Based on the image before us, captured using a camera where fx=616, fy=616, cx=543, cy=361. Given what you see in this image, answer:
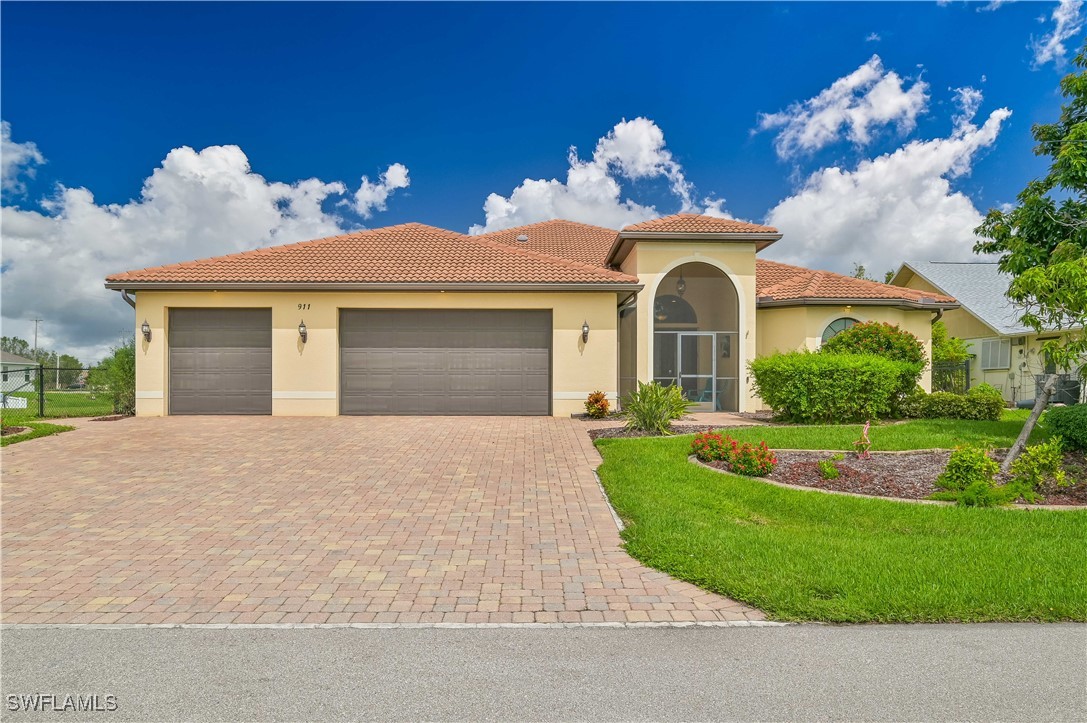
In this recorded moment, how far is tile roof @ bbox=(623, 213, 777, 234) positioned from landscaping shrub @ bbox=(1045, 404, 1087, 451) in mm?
9374

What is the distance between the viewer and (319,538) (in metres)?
6.18

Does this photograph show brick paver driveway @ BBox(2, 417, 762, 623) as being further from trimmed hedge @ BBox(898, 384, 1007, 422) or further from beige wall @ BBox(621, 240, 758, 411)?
trimmed hedge @ BBox(898, 384, 1007, 422)

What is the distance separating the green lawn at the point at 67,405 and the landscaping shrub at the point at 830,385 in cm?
1758

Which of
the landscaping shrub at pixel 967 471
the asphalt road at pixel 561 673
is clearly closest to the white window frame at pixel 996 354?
the landscaping shrub at pixel 967 471

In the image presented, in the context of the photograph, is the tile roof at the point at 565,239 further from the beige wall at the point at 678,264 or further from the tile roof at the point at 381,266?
the tile roof at the point at 381,266

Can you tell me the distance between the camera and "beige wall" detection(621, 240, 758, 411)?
58.9 ft

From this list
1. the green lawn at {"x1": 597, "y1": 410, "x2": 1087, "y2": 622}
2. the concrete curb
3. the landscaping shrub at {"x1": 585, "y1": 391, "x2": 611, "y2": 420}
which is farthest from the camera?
the landscaping shrub at {"x1": 585, "y1": 391, "x2": 611, "y2": 420}

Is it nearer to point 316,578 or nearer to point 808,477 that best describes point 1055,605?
point 808,477

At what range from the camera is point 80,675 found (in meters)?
3.44

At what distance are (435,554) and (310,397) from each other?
39.0 ft

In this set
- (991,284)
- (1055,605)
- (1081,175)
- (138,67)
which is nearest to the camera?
A: (1055,605)

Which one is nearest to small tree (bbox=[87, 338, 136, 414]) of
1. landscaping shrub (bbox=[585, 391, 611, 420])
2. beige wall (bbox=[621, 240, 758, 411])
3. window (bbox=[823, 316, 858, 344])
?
landscaping shrub (bbox=[585, 391, 611, 420])

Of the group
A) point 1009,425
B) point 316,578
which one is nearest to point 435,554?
point 316,578

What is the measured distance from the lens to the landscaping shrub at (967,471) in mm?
7357
